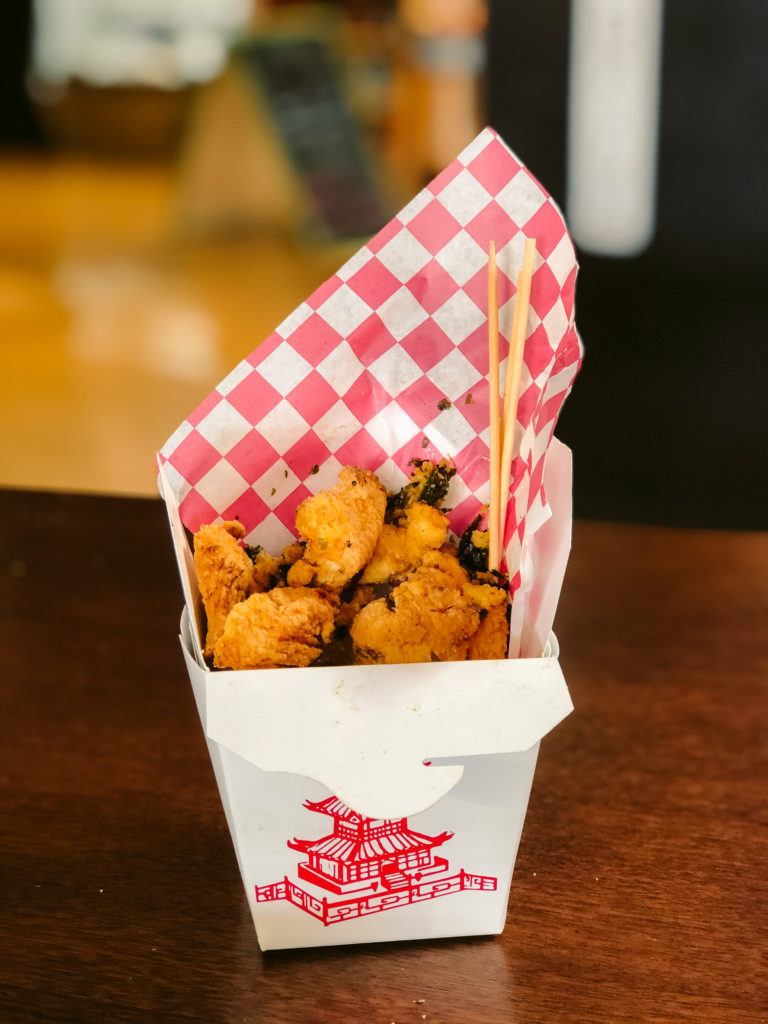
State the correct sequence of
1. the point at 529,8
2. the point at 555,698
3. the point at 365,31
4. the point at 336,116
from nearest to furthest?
the point at 555,698 < the point at 529,8 < the point at 336,116 < the point at 365,31

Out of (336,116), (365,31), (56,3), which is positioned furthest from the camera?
(56,3)

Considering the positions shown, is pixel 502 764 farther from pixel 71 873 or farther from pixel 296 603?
pixel 71 873

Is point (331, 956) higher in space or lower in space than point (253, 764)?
lower

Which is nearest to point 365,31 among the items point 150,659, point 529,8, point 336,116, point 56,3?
point 336,116

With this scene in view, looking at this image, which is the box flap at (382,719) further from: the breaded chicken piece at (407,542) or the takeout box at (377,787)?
the breaded chicken piece at (407,542)

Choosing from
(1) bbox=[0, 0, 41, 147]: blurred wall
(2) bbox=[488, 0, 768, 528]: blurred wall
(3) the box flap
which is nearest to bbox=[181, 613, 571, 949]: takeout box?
(3) the box flap

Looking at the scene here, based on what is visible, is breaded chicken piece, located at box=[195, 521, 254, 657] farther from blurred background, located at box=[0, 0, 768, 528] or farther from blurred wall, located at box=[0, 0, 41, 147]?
blurred wall, located at box=[0, 0, 41, 147]

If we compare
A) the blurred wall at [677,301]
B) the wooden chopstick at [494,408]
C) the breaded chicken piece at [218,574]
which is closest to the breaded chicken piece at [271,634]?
the breaded chicken piece at [218,574]

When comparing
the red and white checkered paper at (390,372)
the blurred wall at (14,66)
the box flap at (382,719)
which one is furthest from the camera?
the blurred wall at (14,66)
